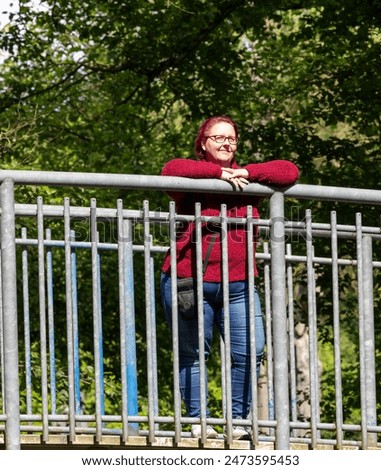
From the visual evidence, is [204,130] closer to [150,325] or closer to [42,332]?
[150,325]

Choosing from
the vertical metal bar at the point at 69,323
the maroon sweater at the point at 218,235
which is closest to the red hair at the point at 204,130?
the maroon sweater at the point at 218,235

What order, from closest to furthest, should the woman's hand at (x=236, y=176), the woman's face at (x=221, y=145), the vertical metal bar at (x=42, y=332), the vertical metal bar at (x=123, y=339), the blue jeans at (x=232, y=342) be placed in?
the vertical metal bar at (x=42, y=332) < the vertical metal bar at (x=123, y=339) < the woman's hand at (x=236, y=176) < the blue jeans at (x=232, y=342) < the woman's face at (x=221, y=145)

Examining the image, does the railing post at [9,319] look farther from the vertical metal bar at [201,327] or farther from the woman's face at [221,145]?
the woman's face at [221,145]

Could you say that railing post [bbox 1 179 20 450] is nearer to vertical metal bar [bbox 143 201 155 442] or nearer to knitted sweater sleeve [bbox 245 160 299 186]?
vertical metal bar [bbox 143 201 155 442]

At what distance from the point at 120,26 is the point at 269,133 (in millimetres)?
2684

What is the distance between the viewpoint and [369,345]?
6.23 meters

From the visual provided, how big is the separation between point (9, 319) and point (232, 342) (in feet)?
3.53

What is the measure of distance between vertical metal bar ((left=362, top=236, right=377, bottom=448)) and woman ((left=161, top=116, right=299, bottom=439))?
0.55 metres

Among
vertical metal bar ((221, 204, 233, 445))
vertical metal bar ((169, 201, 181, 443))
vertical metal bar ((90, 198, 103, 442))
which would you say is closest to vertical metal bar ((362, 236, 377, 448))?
vertical metal bar ((221, 204, 233, 445))

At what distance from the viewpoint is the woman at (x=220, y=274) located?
233 inches

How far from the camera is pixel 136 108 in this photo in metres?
18.9

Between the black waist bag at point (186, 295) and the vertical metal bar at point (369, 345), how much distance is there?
88cm

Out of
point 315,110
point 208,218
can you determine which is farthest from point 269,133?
point 208,218
